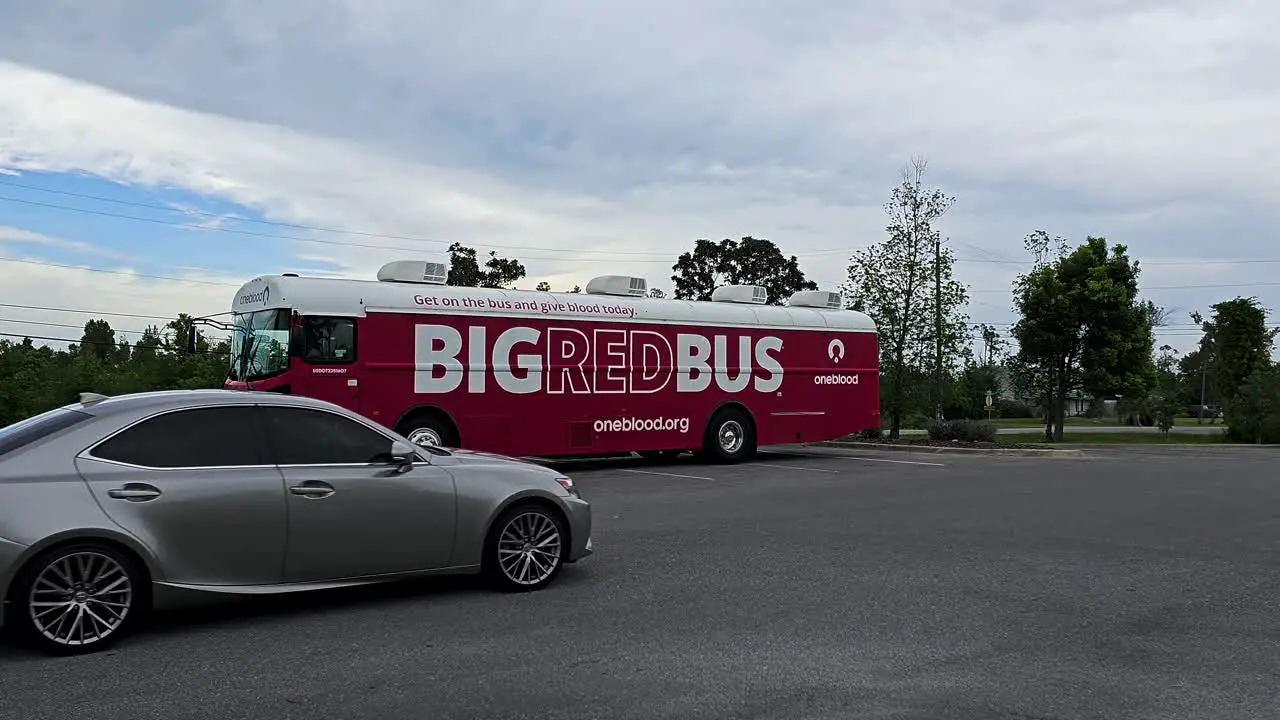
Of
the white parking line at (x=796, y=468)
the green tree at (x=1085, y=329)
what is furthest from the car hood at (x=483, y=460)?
the green tree at (x=1085, y=329)

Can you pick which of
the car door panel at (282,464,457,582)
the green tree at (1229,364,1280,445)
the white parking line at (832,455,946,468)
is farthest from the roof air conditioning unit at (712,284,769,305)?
the green tree at (1229,364,1280,445)

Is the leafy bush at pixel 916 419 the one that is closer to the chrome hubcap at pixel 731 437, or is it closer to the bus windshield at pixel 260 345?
the chrome hubcap at pixel 731 437

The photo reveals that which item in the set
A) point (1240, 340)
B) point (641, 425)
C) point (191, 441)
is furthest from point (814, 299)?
point (1240, 340)

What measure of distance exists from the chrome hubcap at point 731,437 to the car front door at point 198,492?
1491 centimetres

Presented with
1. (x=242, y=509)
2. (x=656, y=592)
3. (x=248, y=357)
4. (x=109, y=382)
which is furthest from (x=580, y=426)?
(x=109, y=382)

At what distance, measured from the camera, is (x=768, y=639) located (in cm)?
653

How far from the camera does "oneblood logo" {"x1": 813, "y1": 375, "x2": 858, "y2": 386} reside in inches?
902

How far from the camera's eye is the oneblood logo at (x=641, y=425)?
19812 mm

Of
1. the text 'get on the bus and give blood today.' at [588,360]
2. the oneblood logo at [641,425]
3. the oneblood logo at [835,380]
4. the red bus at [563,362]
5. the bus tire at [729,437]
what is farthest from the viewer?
the oneblood logo at [835,380]

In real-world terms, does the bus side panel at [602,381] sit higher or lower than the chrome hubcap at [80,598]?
higher

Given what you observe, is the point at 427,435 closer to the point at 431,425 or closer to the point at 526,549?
the point at 431,425

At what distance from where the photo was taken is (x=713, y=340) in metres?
21.3

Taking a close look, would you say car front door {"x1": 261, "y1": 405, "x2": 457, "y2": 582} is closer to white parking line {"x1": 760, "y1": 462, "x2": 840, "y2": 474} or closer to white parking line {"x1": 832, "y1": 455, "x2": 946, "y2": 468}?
white parking line {"x1": 760, "y1": 462, "x2": 840, "y2": 474}

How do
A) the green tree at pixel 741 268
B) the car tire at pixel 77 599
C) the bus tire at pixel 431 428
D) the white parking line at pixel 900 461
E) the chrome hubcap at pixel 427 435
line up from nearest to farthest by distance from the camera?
the car tire at pixel 77 599, the chrome hubcap at pixel 427 435, the bus tire at pixel 431 428, the white parking line at pixel 900 461, the green tree at pixel 741 268
